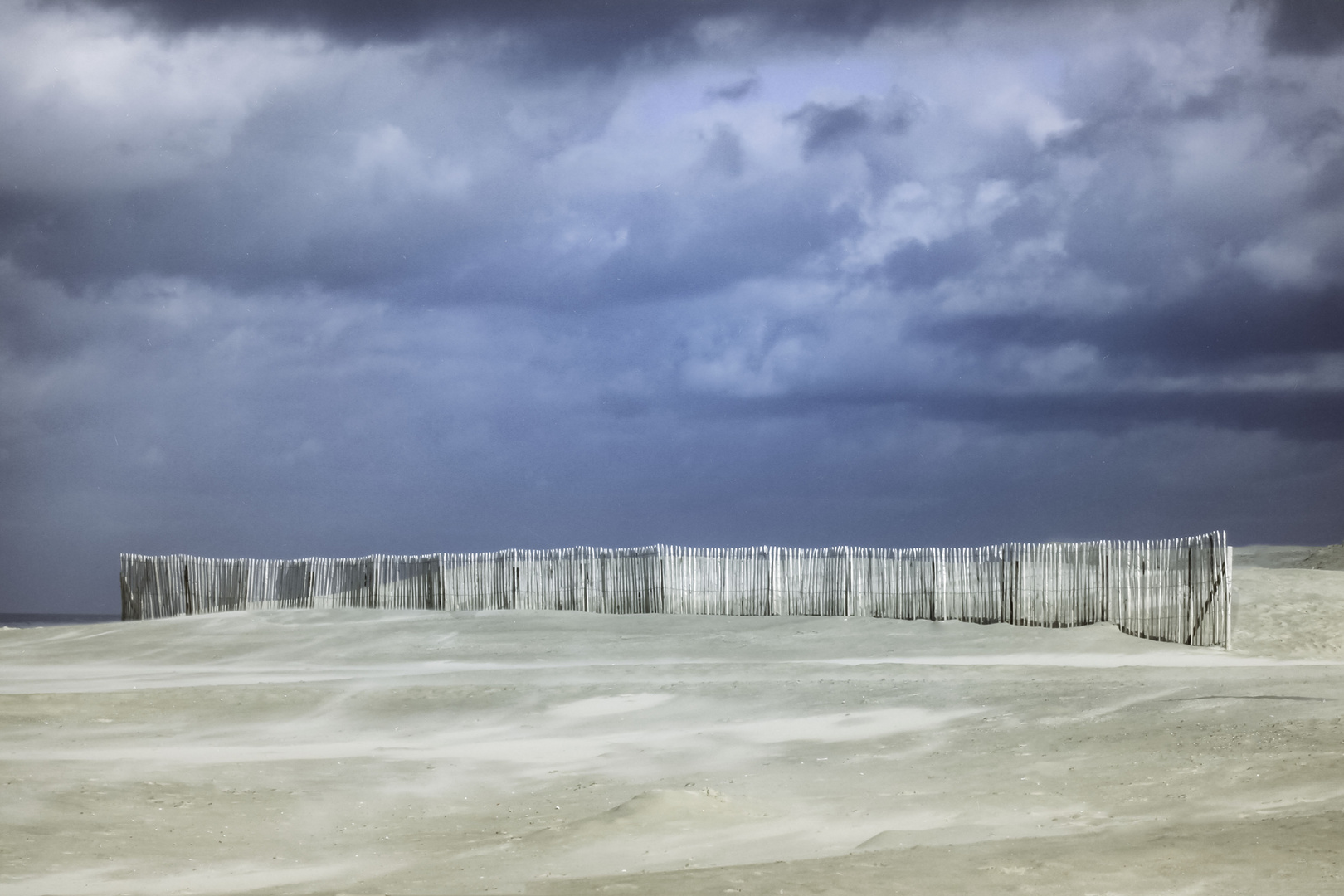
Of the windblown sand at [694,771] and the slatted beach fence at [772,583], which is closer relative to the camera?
the windblown sand at [694,771]

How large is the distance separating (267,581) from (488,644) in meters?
8.03

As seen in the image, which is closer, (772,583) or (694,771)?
(694,771)

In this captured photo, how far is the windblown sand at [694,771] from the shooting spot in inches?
245

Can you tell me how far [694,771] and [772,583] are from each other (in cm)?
1065

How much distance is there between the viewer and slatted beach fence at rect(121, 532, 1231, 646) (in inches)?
677

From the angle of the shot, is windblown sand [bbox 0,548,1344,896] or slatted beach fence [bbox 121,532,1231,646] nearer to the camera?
windblown sand [bbox 0,548,1344,896]

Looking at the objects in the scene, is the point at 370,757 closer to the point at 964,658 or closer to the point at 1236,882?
the point at 1236,882

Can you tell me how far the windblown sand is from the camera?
621 cm

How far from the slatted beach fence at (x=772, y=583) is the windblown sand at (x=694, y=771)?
2.81 ft

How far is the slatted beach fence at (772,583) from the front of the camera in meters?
17.2

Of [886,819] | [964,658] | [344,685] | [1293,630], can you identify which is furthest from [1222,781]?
[1293,630]

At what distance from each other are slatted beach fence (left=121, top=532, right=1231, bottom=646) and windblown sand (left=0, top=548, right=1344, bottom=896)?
0.86 m

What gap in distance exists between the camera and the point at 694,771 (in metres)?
9.38

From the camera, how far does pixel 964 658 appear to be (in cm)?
1573
